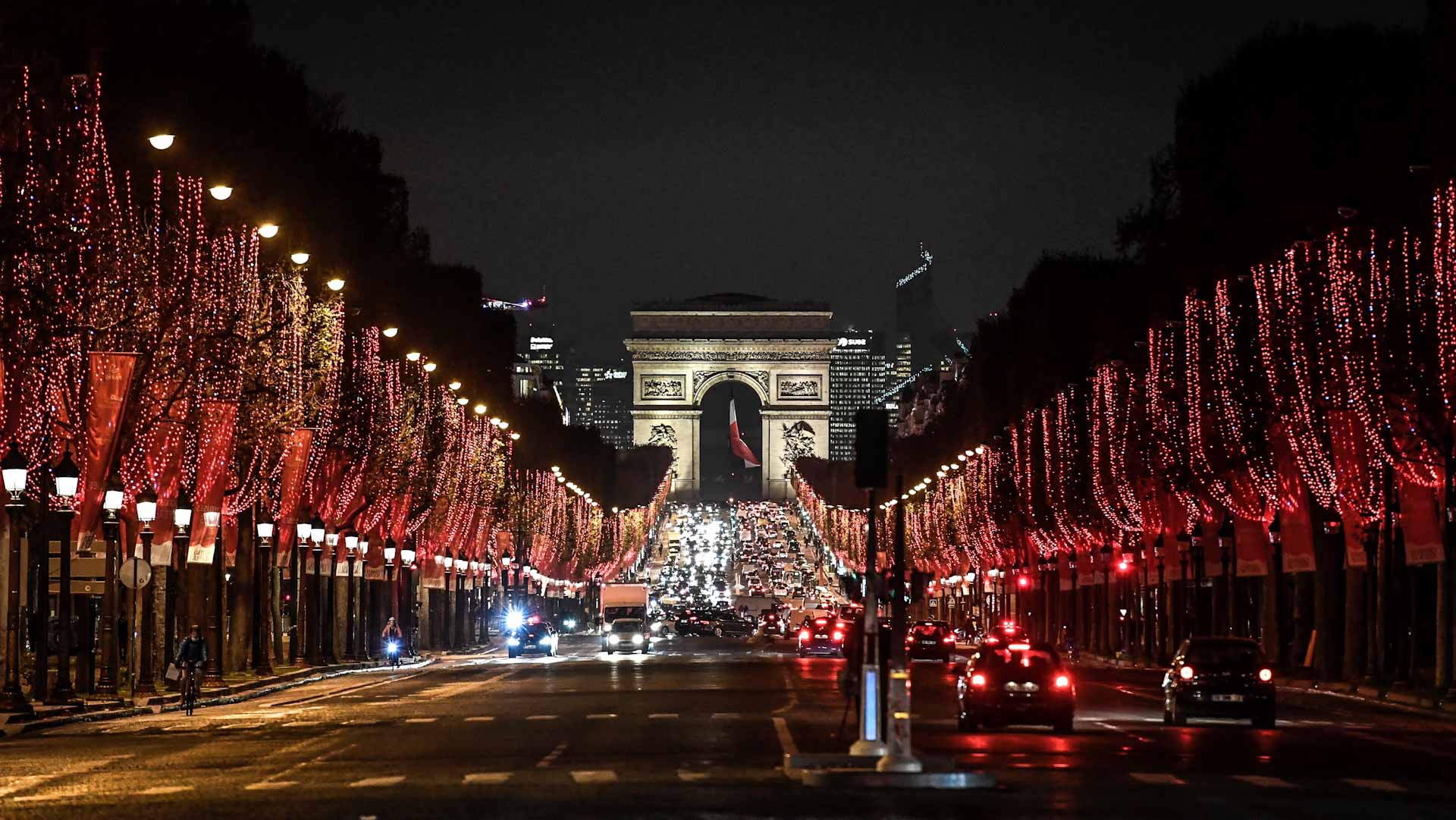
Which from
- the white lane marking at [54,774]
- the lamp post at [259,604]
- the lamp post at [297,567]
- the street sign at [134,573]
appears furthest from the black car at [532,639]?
the white lane marking at [54,774]

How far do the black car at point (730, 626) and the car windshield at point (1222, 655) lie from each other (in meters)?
82.2

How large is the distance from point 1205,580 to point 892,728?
59283mm

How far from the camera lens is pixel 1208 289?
220 ft

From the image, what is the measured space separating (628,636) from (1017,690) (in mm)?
58961

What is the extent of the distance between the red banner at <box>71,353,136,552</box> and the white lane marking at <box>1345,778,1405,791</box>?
21191 mm

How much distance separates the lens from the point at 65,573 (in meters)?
42.4

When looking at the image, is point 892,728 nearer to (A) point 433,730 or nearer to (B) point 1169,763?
(B) point 1169,763

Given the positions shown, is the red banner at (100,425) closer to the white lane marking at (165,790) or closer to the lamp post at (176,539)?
the lamp post at (176,539)

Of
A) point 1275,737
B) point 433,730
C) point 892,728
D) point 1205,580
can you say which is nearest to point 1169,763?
point 892,728

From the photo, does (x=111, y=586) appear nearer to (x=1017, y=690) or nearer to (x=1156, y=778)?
(x=1017, y=690)

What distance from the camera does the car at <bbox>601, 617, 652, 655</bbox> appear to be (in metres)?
94.8

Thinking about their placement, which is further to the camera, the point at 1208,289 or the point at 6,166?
the point at 1208,289

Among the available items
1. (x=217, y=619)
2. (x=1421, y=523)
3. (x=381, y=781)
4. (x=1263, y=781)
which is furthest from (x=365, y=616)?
(x=1263, y=781)

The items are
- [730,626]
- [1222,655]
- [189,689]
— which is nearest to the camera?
[1222,655]
